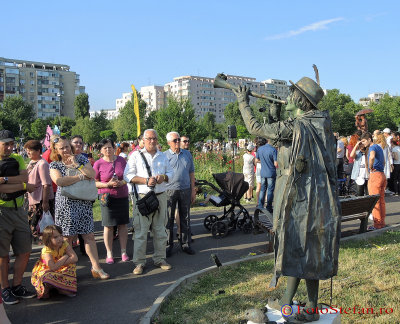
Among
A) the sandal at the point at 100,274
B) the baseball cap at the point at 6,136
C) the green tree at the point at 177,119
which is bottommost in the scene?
the sandal at the point at 100,274

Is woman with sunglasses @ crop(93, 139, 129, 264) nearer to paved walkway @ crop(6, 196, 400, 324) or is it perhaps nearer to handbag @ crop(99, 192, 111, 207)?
handbag @ crop(99, 192, 111, 207)

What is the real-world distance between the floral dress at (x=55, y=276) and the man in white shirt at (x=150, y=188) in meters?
1.10

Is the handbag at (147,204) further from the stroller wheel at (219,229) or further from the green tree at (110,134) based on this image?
the green tree at (110,134)

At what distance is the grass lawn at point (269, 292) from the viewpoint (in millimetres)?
A: 4203

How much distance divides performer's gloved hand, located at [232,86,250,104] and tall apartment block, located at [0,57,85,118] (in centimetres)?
11662

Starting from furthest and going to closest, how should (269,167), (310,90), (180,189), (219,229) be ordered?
(269,167) → (219,229) → (180,189) → (310,90)

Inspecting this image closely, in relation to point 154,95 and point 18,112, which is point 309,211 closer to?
point 18,112

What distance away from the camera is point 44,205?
612 centimetres

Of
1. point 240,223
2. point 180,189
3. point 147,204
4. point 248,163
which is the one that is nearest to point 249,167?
point 248,163

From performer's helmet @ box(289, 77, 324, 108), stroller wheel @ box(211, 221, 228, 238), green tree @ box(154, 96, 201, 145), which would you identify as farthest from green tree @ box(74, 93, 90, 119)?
performer's helmet @ box(289, 77, 324, 108)

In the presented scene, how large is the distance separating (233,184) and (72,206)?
3.67 m

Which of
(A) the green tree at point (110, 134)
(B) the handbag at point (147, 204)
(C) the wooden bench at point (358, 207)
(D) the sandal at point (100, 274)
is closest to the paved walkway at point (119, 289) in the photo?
(D) the sandal at point (100, 274)

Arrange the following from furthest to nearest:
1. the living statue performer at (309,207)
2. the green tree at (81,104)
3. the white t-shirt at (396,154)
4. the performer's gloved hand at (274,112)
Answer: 1. the green tree at (81,104)
2. the white t-shirt at (396,154)
3. the performer's gloved hand at (274,112)
4. the living statue performer at (309,207)

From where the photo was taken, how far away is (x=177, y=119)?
19.2m
